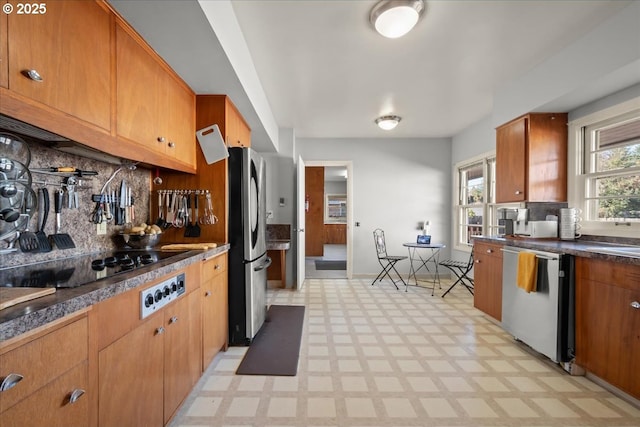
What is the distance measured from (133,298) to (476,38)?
2.80 metres

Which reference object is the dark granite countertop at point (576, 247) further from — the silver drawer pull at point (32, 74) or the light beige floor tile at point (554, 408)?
the silver drawer pull at point (32, 74)

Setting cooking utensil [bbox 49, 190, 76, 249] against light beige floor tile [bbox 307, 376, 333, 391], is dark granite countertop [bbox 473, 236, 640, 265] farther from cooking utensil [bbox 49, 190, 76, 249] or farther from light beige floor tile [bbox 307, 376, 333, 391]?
cooking utensil [bbox 49, 190, 76, 249]

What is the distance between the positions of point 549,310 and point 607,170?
146 centimetres

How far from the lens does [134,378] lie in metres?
1.17

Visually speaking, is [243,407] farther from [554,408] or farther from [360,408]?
[554,408]

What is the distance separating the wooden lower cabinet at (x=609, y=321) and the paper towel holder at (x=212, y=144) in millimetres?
2787

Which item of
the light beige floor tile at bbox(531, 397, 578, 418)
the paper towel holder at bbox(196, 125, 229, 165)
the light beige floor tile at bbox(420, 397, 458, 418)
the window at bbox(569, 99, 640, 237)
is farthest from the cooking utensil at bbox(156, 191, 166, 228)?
the window at bbox(569, 99, 640, 237)

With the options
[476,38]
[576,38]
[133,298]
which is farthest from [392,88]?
[133,298]

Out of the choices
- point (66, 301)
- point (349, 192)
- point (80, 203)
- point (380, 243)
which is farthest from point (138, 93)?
point (380, 243)

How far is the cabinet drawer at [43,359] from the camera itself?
0.68 m

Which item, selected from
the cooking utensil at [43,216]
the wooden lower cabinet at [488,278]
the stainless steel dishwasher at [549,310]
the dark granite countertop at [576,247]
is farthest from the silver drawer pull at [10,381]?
the wooden lower cabinet at [488,278]

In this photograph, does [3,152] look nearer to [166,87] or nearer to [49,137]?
[49,137]

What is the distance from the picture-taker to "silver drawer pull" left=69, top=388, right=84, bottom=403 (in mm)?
859

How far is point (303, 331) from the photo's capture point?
2.88m
